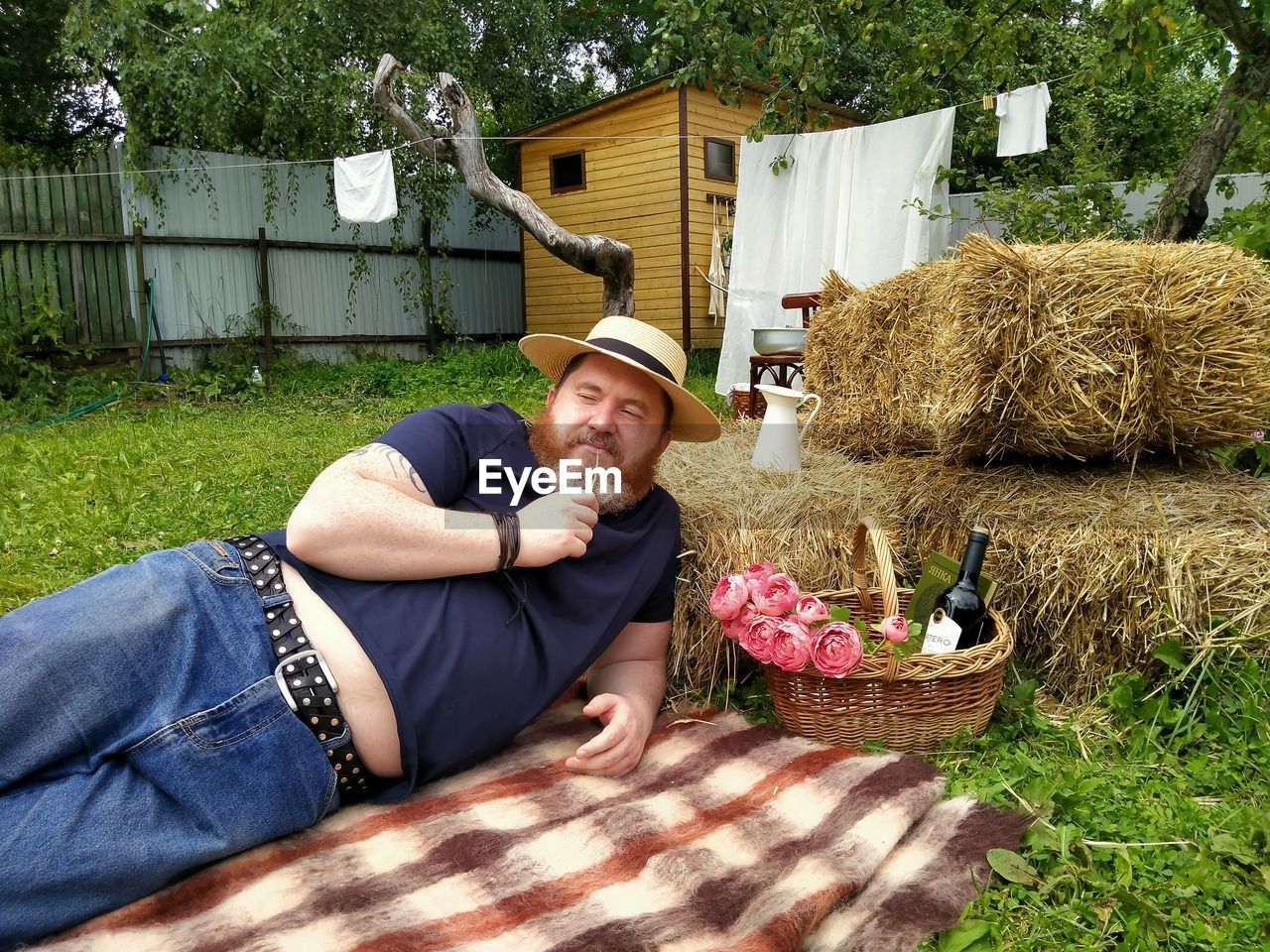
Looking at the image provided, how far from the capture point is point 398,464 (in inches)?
66.6

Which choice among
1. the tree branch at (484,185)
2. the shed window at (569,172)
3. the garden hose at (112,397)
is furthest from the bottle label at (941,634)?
the shed window at (569,172)

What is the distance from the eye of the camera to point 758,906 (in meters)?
1.37

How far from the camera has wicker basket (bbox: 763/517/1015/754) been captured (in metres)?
1.79

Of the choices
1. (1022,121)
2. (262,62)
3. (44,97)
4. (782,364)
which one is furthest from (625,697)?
(44,97)

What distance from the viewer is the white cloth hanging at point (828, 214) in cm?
677

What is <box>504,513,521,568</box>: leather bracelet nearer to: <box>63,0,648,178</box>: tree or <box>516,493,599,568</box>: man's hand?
<box>516,493,599,568</box>: man's hand

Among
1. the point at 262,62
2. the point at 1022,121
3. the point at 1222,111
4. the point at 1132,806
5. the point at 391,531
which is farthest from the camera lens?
the point at 262,62

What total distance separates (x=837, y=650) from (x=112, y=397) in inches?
297

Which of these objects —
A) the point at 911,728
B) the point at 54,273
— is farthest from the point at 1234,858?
the point at 54,273

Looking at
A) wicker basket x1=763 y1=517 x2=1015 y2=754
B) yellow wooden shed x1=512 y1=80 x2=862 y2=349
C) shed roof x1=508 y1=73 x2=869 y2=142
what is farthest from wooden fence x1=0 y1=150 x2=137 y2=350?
wicker basket x1=763 y1=517 x2=1015 y2=754

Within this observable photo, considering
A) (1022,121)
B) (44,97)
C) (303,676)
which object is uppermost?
(44,97)

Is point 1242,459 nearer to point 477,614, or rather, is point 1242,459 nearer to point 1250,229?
point 1250,229

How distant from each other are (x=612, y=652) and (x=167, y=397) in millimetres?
7103

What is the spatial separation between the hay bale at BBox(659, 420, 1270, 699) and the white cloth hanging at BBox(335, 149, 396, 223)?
6791mm
